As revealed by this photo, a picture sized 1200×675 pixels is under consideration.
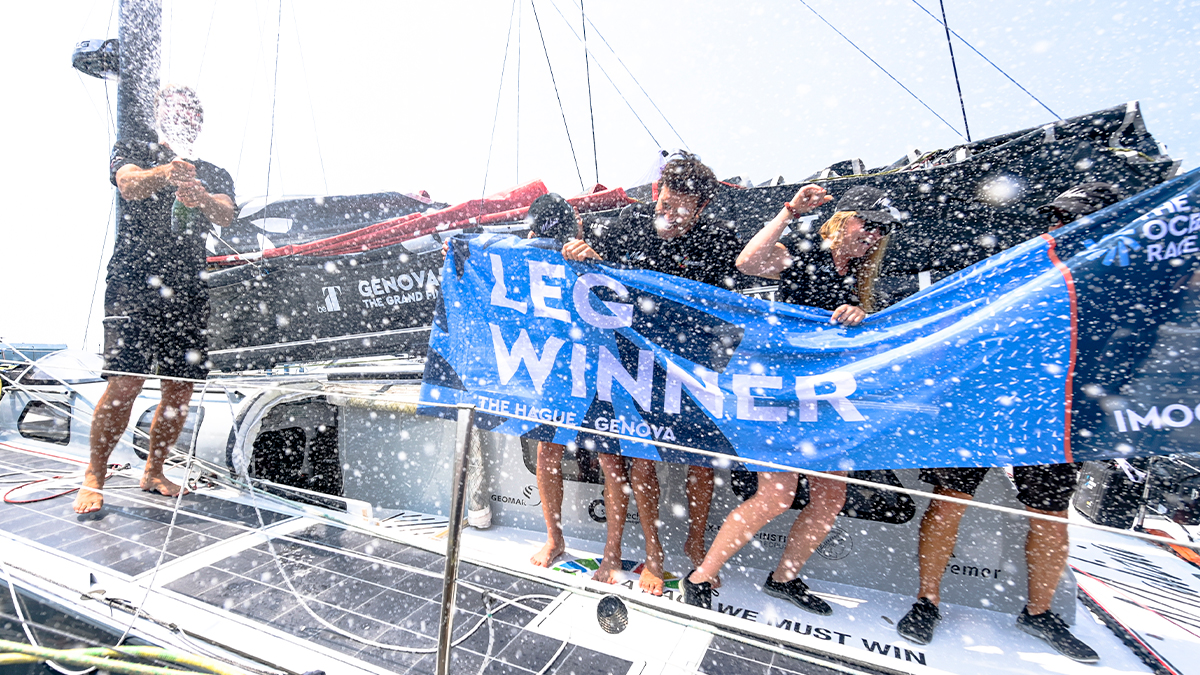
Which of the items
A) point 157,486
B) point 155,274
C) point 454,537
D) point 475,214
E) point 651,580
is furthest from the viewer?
point 475,214

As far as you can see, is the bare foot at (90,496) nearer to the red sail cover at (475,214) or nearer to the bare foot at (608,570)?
the red sail cover at (475,214)

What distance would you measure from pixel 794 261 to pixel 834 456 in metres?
0.87

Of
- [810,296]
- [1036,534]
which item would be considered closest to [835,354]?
[810,296]

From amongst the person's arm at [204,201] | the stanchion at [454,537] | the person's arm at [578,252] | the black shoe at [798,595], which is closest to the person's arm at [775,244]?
the person's arm at [578,252]

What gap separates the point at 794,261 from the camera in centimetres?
221

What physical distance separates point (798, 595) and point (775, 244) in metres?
1.51

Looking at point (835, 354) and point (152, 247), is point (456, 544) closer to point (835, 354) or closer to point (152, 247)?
point (835, 354)

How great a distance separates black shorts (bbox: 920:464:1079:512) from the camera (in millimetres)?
1843

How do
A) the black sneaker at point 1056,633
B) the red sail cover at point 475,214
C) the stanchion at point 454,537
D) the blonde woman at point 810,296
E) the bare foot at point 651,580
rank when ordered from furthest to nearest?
the red sail cover at point 475,214 → the bare foot at point 651,580 → the blonde woman at point 810,296 → the black sneaker at point 1056,633 → the stanchion at point 454,537

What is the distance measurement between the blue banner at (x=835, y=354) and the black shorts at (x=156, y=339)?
1.54 metres

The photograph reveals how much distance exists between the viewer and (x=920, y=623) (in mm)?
1909

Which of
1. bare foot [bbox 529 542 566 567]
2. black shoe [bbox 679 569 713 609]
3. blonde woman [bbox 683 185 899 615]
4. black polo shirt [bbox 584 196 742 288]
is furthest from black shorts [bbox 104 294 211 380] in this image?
blonde woman [bbox 683 185 899 615]

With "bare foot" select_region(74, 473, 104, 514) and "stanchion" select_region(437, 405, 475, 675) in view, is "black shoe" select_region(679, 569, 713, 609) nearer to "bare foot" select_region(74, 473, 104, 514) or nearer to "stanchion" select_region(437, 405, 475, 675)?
"stanchion" select_region(437, 405, 475, 675)

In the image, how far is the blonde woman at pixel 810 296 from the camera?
1.98 meters
